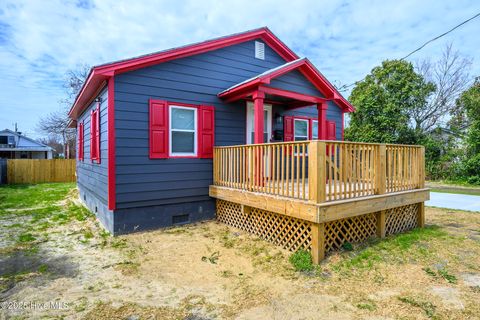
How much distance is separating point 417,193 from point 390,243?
159cm

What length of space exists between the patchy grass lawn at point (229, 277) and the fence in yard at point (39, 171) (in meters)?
13.5

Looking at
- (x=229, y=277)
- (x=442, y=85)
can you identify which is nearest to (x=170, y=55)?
(x=229, y=277)

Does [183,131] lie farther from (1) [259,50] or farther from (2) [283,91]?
(1) [259,50]

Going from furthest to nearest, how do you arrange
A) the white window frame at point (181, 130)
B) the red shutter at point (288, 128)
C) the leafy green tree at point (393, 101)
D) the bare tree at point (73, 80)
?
1. the bare tree at point (73, 80)
2. the leafy green tree at point (393, 101)
3. the red shutter at point (288, 128)
4. the white window frame at point (181, 130)

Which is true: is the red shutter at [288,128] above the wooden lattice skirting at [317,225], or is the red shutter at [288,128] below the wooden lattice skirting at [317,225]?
above

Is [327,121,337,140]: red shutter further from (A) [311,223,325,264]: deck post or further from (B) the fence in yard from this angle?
(B) the fence in yard

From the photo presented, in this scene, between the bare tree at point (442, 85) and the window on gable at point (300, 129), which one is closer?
the window on gable at point (300, 129)

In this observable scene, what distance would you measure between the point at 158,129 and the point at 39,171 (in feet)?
51.1

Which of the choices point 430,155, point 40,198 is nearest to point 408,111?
point 430,155

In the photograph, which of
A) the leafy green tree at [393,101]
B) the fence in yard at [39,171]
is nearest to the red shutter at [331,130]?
the leafy green tree at [393,101]

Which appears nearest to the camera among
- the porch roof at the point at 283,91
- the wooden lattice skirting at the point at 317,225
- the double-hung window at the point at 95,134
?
the wooden lattice skirting at the point at 317,225

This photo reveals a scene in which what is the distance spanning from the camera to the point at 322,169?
4012 millimetres

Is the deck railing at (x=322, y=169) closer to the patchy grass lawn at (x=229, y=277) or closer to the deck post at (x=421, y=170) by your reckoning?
the deck post at (x=421, y=170)

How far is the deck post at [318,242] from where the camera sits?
4.09 metres
